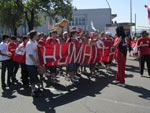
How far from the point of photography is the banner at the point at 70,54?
6698 millimetres

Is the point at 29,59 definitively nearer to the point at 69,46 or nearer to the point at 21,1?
Result: the point at 69,46

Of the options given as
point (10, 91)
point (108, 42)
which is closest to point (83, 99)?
point (10, 91)

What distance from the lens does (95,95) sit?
20.0ft

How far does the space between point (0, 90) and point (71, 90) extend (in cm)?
246

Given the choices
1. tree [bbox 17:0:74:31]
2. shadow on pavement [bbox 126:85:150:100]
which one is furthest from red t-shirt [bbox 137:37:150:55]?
tree [bbox 17:0:74:31]

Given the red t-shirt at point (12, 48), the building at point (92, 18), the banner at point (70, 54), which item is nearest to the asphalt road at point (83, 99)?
the banner at point (70, 54)

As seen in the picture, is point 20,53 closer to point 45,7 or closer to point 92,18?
point 45,7

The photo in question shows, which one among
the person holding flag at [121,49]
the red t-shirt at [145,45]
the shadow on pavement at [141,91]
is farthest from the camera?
the red t-shirt at [145,45]

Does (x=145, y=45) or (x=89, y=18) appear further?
(x=89, y=18)

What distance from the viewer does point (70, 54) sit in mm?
7430

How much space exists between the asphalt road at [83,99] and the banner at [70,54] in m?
0.94

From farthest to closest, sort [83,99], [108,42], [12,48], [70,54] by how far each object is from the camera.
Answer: [108,42], [12,48], [70,54], [83,99]

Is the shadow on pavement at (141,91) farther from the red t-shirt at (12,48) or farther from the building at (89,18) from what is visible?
the building at (89,18)

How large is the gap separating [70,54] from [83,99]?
2.16m
